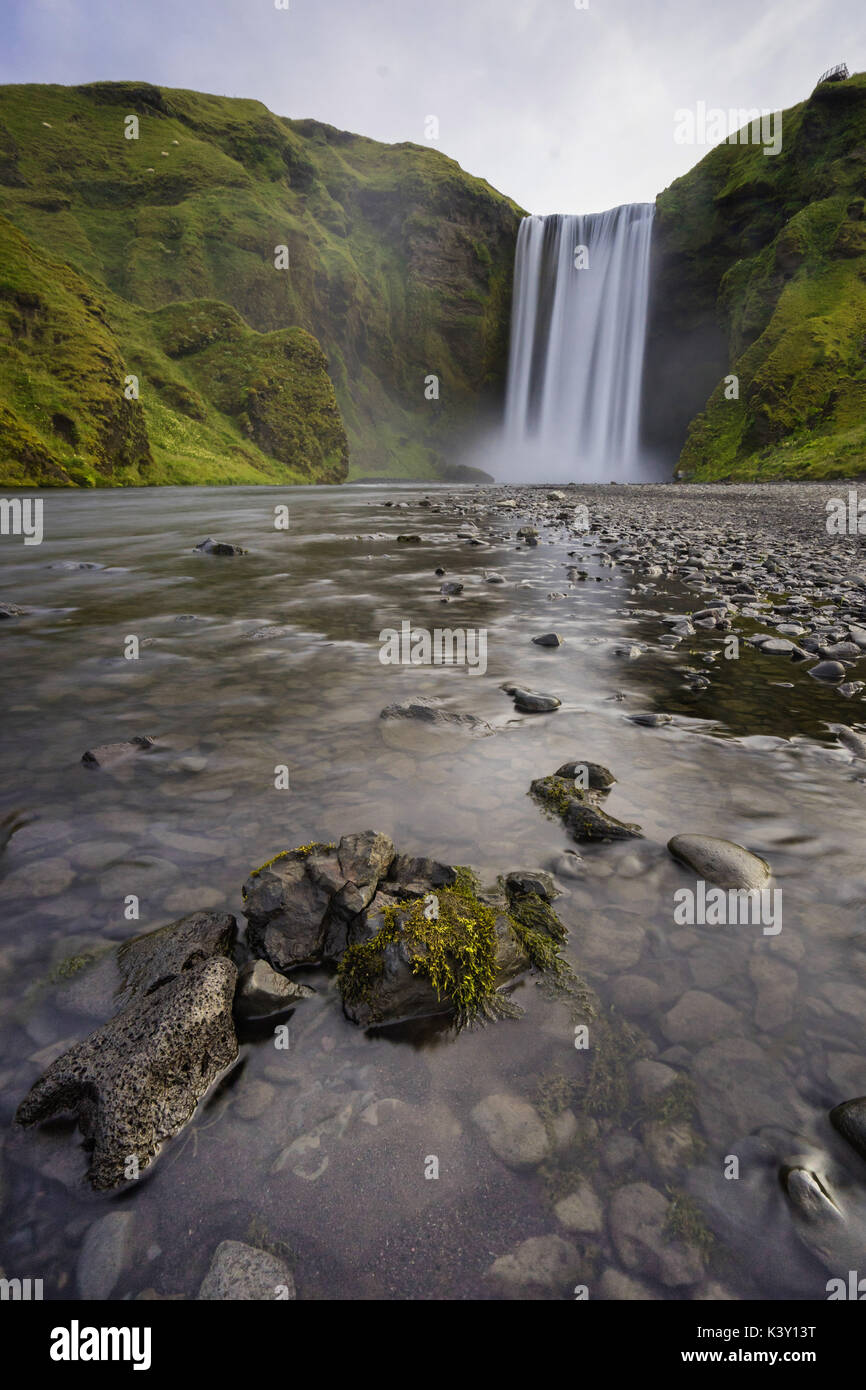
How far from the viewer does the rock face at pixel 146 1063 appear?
5.78ft

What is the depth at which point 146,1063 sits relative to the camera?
190 centimetres

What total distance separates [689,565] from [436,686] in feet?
28.2

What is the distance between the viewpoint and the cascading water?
8981cm

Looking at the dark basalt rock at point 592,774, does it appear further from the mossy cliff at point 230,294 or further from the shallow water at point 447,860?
the mossy cliff at point 230,294

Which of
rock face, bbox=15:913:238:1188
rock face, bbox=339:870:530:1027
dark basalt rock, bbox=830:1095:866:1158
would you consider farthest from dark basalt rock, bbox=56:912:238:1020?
dark basalt rock, bbox=830:1095:866:1158

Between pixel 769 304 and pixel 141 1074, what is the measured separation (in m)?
89.0

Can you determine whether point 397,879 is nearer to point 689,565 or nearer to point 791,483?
point 689,565

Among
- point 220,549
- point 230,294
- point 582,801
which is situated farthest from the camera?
point 230,294

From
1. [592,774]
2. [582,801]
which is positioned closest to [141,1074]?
[582,801]

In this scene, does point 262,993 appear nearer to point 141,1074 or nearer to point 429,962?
point 141,1074

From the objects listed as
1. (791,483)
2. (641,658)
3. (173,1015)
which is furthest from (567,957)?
(791,483)

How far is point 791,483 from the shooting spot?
4366 centimetres

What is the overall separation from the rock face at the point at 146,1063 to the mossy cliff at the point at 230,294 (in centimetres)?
4188

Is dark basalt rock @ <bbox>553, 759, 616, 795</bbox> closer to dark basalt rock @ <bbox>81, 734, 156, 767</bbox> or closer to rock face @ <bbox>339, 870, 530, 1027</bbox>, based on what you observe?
rock face @ <bbox>339, 870, 530, 1027</bbox>
